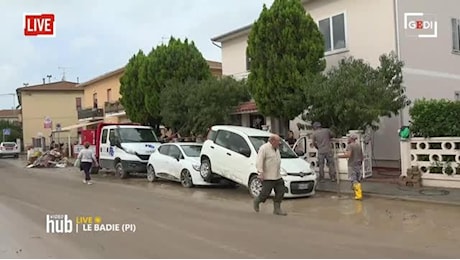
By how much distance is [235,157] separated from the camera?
47.6 ft

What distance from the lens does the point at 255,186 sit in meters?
13.5

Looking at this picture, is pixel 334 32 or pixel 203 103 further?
pixel 203 103

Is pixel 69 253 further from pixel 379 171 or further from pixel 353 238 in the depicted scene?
pixel 379 171

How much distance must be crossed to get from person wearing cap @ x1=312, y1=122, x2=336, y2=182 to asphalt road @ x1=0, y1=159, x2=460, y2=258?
82.6 inches

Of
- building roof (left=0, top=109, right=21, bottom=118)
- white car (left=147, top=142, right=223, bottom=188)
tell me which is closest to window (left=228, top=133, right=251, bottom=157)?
white car (left=147, top=142, right=223, bottom=188)

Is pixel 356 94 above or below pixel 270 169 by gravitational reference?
A: above

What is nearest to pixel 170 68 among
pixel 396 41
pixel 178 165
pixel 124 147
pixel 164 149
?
pixel 124 147

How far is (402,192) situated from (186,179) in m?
6.65

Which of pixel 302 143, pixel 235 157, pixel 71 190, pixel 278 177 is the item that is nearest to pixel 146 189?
pixel 71 190

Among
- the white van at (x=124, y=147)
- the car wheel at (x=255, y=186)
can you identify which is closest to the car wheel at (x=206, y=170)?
the car wheel at (x=255, y=186)

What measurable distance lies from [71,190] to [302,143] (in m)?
7.59

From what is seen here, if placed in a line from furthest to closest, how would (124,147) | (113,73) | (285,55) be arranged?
(113,73), (124,147), (285,55)

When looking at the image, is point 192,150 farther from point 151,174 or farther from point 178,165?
point 151,174

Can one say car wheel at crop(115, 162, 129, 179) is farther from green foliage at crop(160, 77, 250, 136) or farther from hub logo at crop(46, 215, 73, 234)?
hub logo at crop(46, 215, 73, 234)
